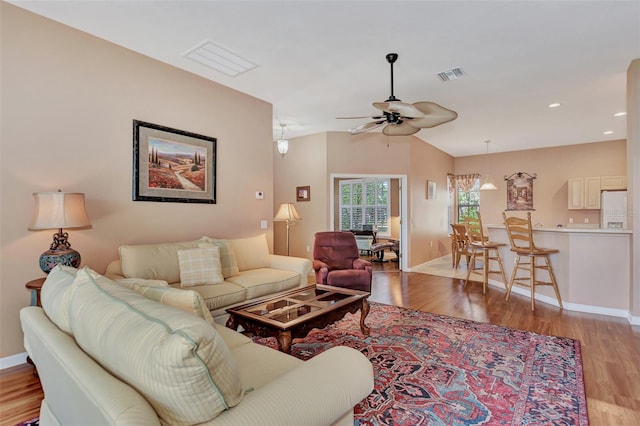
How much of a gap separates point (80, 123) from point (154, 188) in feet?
2.77

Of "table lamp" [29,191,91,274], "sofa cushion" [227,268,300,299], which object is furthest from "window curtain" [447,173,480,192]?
"table lamp" [29,191,91,274]

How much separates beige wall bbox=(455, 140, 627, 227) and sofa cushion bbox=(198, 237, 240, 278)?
7282 millimetres

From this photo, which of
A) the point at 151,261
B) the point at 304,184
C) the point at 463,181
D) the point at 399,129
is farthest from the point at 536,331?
the point at 463,181

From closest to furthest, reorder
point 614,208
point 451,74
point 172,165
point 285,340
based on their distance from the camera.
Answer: point 285,340 → point 172,165 → point 451,74 → point 614,208

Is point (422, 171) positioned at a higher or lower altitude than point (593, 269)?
higher

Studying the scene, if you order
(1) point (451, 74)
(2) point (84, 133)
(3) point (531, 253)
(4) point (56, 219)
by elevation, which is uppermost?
(1) point (451, 74)

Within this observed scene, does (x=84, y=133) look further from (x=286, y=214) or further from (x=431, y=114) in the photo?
(x=431, y=114)

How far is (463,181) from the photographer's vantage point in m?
8.60

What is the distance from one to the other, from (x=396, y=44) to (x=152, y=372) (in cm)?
320

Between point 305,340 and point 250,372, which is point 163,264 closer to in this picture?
point 305,340

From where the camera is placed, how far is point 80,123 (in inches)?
109

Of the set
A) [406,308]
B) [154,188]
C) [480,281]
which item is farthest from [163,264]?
[480,281]

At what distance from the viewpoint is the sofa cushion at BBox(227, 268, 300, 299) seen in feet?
10.1

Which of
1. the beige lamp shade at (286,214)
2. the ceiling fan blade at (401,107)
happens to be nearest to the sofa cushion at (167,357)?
the ceiling fan blade at (401,107)
